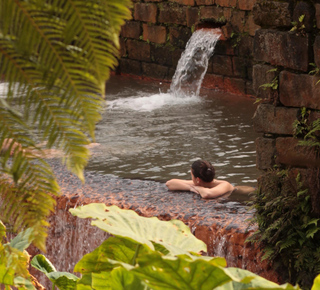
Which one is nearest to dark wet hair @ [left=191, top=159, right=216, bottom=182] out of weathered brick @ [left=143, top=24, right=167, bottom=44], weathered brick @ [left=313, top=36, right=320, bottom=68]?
weathered brick @ [left=313, top=36, right=320, bottom=68]

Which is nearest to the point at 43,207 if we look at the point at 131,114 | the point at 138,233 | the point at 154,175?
the point at 138,233

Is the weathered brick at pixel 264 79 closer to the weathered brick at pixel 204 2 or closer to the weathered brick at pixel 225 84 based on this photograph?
the weathered brick at pixel 225 84

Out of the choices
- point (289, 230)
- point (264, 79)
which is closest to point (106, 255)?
point (289, 230)

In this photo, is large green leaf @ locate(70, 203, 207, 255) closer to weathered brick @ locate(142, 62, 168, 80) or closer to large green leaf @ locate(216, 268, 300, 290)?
large green leaf @ locate(216, 268, 300, 290)

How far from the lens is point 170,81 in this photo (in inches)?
475

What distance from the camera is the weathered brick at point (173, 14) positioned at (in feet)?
37.5

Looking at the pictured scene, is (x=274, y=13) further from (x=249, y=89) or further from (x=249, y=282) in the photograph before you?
(x=249, y=89)

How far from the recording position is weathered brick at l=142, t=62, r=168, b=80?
40.2ft

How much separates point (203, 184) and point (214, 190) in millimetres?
221

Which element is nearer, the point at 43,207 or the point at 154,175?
the point at 43,207

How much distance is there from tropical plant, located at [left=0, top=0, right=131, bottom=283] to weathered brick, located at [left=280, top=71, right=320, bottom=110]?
265 centimetres

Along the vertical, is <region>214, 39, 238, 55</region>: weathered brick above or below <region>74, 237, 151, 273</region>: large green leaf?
above

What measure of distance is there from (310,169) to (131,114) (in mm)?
5610

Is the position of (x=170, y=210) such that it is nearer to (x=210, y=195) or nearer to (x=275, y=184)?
(x=210, y=195)
